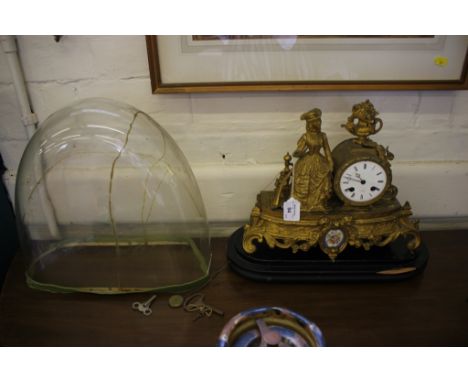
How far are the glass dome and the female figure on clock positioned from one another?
0.69 feet

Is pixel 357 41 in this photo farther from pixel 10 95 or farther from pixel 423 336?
pixel 10 95

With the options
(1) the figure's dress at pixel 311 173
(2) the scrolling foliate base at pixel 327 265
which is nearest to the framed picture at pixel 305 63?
(1) the figure's dress at pixel 311 173

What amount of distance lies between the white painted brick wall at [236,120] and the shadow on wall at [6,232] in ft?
0.08

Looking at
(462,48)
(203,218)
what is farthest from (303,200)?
(462,48)

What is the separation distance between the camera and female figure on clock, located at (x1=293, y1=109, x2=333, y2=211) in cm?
71

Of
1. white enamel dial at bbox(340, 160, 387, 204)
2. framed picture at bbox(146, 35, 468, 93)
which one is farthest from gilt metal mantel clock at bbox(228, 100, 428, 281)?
framed picture at bbox(146, 35, 468, 93)

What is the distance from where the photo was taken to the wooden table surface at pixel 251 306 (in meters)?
0.68

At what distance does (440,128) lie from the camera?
0.87m

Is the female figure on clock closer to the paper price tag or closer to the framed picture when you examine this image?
the paper price tag

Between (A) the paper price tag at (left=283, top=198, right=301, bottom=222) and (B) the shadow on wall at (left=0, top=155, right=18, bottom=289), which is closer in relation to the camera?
(A) the paper price tag at (left=283, top=198, right=301, bottom=222)

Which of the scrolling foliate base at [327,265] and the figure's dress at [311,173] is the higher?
the figure's dress at [311,173]

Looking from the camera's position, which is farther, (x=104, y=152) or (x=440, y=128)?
(x=440, y=128)

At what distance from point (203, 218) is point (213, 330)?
22 cm

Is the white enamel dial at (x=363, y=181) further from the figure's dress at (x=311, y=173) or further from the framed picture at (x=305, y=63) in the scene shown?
the framed picture at (x=305, y=63)
